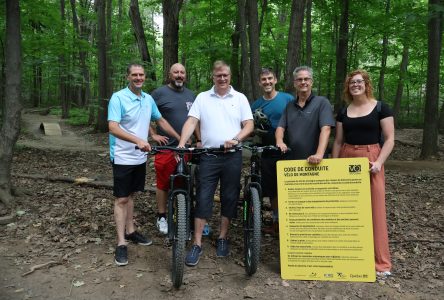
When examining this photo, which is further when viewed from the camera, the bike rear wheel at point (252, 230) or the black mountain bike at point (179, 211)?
the bike rear wheel at point (252, 230)

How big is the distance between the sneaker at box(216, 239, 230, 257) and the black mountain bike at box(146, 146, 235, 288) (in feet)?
2.03

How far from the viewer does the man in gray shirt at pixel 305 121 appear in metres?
4.07

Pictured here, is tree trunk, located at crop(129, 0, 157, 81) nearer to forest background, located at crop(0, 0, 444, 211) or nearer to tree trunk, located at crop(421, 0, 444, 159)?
forest background, located at crop(0, 0, 444, 211)

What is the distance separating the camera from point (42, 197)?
248 inches

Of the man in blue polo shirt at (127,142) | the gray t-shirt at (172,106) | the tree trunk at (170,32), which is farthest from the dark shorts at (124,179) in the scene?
the tree trunk at (170,32)

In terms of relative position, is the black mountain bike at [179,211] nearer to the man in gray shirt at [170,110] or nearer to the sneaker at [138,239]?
the man in gray shirt at [170,110]

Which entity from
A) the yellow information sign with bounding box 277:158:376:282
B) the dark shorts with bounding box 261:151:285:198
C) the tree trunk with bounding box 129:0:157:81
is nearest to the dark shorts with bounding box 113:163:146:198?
the dark shorts with bounding box 261:151:285:198

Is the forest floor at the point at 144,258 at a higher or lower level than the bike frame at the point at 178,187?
lower

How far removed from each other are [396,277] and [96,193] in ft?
16.1

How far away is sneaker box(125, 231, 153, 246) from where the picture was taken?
4642 millimetres

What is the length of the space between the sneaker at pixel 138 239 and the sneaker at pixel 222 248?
87 centimetres

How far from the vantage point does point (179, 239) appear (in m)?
3.67

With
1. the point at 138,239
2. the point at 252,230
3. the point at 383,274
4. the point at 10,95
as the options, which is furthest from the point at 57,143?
the point at 383,274

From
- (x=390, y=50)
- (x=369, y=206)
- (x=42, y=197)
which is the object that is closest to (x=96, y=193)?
(x=42, y=197)
